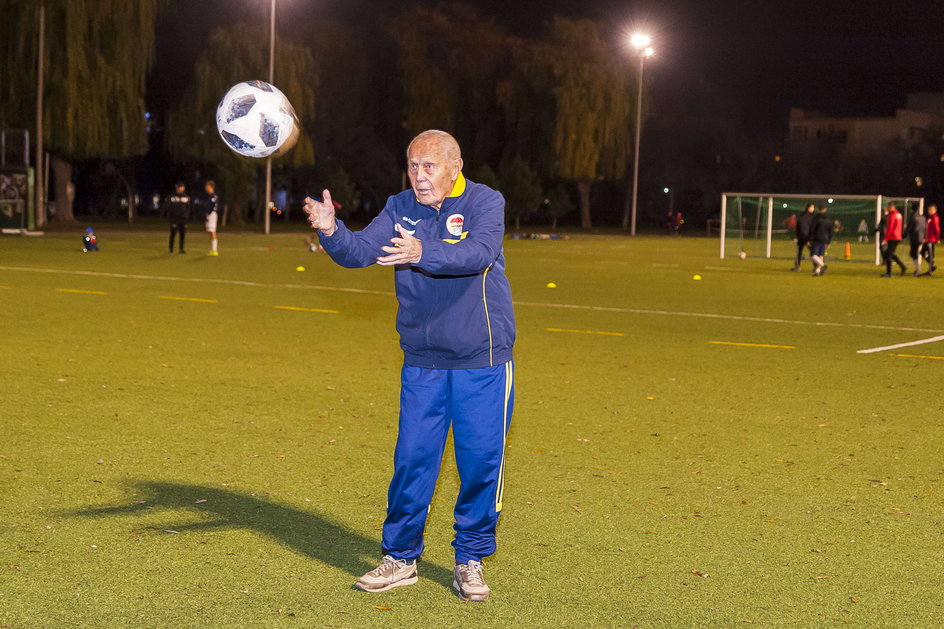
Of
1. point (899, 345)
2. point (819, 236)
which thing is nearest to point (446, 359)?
point (899, 345)

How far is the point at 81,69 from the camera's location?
4234 centimetres

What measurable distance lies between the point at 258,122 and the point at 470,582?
7.46 feet

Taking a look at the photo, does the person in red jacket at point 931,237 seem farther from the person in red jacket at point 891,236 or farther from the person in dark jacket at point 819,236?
the person in dark jacket at point 819,236

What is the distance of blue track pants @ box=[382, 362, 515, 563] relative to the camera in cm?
461

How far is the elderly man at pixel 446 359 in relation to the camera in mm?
4508

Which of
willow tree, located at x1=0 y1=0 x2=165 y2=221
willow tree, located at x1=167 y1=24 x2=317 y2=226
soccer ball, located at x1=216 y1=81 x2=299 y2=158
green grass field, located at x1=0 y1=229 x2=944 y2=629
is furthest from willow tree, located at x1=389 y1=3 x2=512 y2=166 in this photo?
soccer ball, located at x1=216 y1=81 x2=299 y2=158

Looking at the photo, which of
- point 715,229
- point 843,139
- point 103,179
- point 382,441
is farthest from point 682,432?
point 843,139

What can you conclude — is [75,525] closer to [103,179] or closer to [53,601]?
[53,601]

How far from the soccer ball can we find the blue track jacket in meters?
0.81

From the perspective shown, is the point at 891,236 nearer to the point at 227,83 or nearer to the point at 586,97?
the point at 227,83

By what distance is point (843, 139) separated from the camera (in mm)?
109812

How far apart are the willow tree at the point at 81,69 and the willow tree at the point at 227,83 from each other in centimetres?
398

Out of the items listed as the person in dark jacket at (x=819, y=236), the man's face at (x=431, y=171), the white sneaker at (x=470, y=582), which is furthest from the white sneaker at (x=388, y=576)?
the person in dark jacket at (x=819, y=236)

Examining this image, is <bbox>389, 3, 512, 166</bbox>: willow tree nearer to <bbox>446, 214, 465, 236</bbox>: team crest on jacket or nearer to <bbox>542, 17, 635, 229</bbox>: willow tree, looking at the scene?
<bbox>542, 17, 635, 229</bbox>: willow tree
